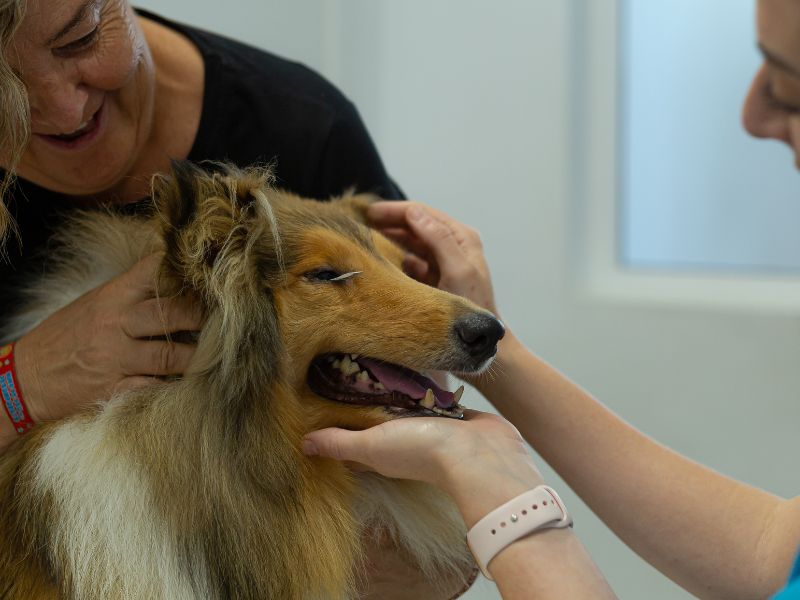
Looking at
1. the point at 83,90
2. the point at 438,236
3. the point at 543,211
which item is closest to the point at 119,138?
the point at 83,90

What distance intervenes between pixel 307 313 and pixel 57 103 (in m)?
0.44

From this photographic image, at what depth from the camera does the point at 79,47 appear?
1115mm

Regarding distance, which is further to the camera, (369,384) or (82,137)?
(82,137)

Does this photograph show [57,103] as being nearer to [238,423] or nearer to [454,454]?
[238,423]

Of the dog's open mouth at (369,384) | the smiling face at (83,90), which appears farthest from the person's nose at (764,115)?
the smiling face at (83,90)

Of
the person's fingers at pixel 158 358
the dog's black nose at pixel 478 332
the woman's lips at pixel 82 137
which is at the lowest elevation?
the person's fingers at pixel 158 358

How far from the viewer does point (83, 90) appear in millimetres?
1155

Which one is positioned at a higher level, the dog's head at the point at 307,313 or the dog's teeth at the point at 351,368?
the dog's head at the point at 307,313

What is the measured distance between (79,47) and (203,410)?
1.67ft

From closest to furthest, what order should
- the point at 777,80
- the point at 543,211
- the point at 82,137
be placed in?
the point at 777,80, the point at 82,137, the point at 543,211

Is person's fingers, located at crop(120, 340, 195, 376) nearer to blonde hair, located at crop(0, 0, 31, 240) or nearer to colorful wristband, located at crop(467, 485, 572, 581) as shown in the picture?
blonde hair, located at crop(0, 0, 31, 240)

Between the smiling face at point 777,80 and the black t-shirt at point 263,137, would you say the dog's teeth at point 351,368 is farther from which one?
the smiling face at point 777,80

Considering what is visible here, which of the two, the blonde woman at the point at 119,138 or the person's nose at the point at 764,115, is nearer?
the person's nose at the point at 764,115

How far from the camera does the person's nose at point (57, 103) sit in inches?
43.3
